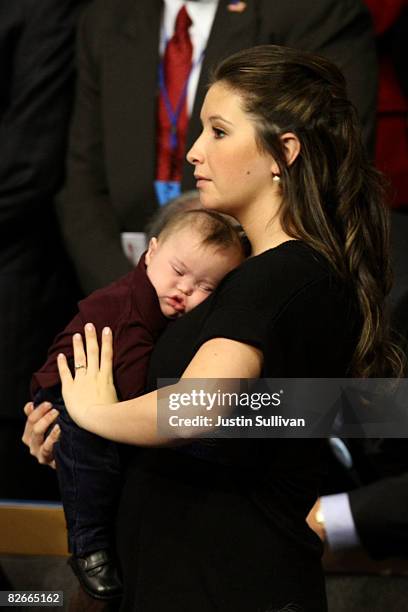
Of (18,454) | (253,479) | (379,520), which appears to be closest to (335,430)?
(379,520)

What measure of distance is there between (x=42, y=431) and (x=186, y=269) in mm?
377

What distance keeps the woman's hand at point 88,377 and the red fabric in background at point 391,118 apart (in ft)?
4.12

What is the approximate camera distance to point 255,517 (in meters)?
1.59

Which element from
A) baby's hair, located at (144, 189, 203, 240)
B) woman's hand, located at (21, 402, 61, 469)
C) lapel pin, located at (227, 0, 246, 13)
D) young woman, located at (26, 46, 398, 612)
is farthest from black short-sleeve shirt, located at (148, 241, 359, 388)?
lapel pin, located at (227, 0, 246, 13)

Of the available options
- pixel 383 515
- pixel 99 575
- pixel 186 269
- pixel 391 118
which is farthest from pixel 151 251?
pixel 391 118

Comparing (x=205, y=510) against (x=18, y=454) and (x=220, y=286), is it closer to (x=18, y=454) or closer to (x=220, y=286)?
(x=220, y=286)

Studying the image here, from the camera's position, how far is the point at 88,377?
1.67 m

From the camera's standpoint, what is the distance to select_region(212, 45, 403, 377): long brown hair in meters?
1.59

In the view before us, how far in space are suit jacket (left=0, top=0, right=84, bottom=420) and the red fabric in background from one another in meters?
0.77

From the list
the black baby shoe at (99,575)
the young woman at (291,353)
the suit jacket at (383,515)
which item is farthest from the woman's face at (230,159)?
the suit jacket at (383,515)

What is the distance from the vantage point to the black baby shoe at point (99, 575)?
5.64 ft

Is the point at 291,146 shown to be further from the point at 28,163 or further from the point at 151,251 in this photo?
the point at 28,163

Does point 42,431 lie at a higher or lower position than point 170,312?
lower

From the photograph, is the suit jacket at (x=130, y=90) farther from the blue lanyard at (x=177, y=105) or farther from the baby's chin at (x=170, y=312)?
the baby's chin at (x=170, y=312)
